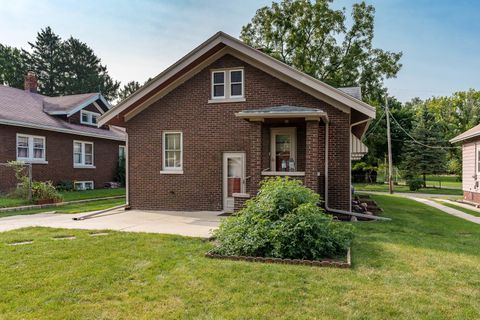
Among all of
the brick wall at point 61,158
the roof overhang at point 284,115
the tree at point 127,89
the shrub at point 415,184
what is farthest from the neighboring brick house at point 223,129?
the tree at point 127,89

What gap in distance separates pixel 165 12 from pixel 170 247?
9.39 meters

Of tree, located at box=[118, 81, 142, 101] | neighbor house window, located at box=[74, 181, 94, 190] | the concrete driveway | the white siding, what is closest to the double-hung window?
the concrete driveway

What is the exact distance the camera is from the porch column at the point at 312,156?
9.88 metres

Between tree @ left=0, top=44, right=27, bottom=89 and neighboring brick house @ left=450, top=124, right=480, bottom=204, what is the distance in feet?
156

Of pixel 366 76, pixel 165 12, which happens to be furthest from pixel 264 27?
pixel 165 12

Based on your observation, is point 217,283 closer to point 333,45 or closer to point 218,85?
point 218,85

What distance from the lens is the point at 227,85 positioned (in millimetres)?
12047

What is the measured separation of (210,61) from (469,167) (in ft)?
48.8

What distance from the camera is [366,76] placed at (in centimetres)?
2972

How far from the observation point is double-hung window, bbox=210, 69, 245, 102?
1195cm

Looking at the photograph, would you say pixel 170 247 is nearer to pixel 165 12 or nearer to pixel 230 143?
pixel 230 143

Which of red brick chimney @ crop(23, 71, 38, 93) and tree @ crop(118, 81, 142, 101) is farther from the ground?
tree @ crop(118, 81, 142, 101)

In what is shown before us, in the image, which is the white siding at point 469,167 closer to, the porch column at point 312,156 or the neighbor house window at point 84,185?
the porch column at point 312,156

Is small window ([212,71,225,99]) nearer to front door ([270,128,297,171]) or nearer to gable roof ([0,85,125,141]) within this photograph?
front door ([270,128,297,171])
